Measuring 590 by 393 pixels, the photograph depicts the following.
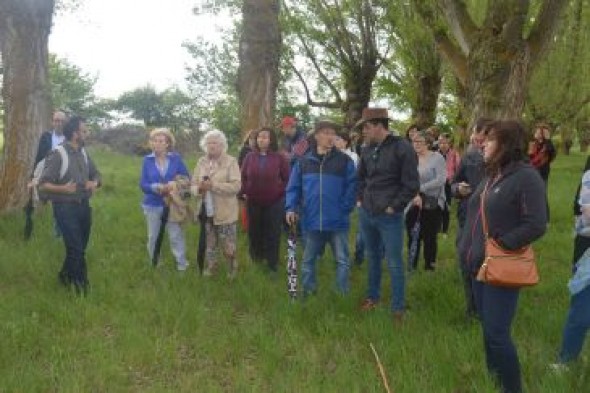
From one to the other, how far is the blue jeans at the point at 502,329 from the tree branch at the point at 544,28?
8016 mm

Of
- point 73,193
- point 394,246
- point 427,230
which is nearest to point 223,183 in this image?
point 73,193

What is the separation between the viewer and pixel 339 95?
82.1 ft

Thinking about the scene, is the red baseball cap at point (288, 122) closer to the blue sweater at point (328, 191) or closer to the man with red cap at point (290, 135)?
→ the man with red cap at point (290, 135)

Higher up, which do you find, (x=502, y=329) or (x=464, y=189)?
(x=464, y=189)

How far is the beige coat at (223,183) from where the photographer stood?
7.62 meters

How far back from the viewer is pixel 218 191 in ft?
24.9

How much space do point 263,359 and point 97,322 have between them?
1.83 m

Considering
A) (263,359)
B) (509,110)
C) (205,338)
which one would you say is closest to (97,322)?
(205,338)

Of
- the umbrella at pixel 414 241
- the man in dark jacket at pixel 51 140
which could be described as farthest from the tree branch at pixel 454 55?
the man in dark jacket at pixel 51 140

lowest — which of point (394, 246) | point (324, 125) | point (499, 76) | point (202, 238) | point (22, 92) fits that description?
point (202, 238)

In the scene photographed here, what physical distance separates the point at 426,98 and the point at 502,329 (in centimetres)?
1955

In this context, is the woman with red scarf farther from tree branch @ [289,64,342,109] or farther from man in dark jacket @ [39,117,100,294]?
tree branch @ [289,64,342,109]

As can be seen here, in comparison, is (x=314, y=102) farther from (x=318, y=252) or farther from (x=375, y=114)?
(x=375, y=114)

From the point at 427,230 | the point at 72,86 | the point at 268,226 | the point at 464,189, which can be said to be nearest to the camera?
the point at 464,189
